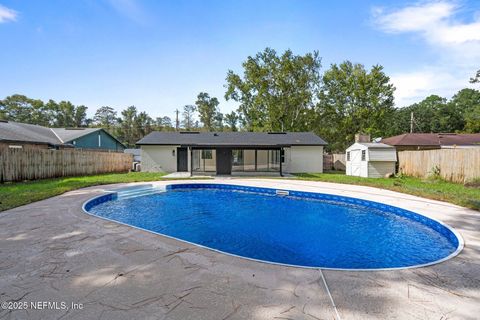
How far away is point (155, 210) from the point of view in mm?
8000

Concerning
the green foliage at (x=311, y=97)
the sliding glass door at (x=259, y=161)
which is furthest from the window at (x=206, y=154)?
the green foliage at (x=311, y=97)

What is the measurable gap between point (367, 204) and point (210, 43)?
40.2 feet

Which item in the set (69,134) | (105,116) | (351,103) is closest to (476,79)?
(351,103)

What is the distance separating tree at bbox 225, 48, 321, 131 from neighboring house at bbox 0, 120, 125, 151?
52.6ft

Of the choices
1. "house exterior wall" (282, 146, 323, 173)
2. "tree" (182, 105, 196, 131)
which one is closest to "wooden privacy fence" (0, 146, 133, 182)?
"house exterior wall" (282, 146, 323, 173)

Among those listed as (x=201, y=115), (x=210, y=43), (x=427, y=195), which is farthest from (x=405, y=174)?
(x=201, y=115)

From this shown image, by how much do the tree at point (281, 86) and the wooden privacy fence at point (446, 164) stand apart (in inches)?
551

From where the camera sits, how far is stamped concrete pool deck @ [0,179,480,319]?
7.14 ft

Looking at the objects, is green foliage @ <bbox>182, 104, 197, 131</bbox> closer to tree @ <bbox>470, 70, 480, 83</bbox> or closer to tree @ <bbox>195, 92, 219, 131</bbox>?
tree @ <bbox>195, 92, 219, 131</bbox>

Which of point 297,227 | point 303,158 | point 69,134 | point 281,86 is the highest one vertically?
point 281,86

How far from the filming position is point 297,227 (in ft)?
21.3

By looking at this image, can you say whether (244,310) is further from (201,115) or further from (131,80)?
(201,115)

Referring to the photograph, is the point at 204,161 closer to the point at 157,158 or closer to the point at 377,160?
the point at 157,158

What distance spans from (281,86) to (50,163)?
22036 mm
